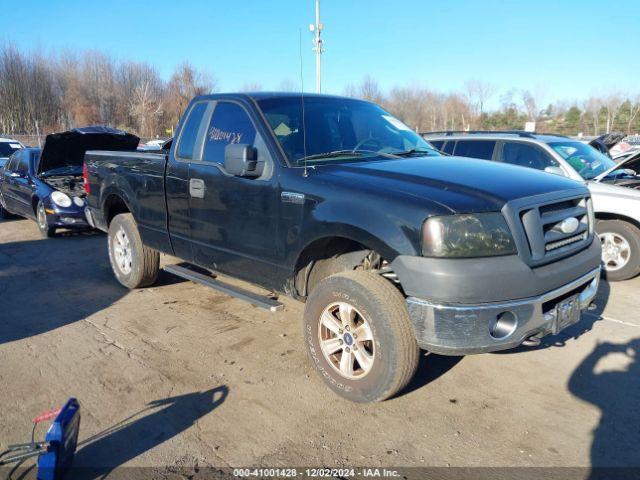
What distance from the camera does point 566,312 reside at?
307 cm

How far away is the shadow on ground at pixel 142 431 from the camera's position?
2652mm

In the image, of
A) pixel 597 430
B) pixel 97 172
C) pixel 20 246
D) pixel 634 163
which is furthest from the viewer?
pixel 20 246

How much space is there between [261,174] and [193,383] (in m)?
1.60

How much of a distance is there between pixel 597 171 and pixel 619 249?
4.12 ft

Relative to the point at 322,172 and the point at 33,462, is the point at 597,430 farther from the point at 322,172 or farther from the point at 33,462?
the point at 33,462

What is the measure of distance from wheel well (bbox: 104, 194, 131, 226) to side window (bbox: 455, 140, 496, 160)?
486 cm

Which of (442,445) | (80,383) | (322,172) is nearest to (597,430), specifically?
(442,445)

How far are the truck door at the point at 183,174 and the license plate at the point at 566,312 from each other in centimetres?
311

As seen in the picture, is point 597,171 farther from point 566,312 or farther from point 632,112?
point 632,112

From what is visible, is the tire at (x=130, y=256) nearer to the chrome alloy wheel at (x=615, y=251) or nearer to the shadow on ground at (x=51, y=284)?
the shadow on ground at (x=51, y=284)

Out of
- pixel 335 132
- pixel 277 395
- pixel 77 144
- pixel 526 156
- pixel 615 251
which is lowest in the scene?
pixel 277 395

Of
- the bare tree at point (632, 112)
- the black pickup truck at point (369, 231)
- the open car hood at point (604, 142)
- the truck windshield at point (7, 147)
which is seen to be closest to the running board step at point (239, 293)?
the black pickup truck at point (369, 231)

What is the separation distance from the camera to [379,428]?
2963 millimetres

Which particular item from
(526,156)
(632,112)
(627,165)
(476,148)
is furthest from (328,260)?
(632,112)
